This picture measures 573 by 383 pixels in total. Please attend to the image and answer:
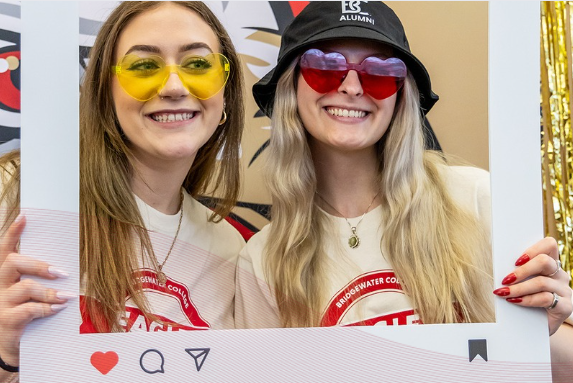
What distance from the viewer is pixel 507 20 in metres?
0.94

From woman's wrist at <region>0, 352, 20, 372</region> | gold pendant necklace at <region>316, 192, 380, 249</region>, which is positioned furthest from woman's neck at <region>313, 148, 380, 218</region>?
woman's wrist at <region>0, 352, 20, 372</region>

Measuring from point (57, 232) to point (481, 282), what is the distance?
0.66 meters

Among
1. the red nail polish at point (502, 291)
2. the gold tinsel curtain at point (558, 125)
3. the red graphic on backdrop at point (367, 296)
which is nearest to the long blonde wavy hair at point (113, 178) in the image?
the red graphic on backdrop at point (367, 296)

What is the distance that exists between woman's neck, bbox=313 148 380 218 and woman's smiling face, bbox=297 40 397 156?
0.06ft

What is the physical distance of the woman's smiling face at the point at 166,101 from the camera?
0.96m

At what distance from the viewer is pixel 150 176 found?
1016 mm

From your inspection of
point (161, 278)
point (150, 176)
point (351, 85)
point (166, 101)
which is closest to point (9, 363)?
point (161, 278)

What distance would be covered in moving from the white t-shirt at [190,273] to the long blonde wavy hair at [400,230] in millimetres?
79

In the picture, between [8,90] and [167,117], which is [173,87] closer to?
[167,117]

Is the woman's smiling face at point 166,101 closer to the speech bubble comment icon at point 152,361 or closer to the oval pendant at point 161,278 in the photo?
the oval pendant at point 161,278

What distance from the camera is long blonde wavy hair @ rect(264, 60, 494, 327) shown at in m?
0.96

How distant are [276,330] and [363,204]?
0.27 meters

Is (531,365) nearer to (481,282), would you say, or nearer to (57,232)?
(481,282)

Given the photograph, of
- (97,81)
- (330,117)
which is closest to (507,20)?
(330,117)
